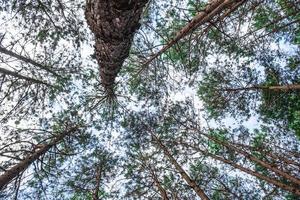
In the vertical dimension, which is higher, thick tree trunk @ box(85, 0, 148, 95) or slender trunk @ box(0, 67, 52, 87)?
slender trunk @ box(0, 67, 52, 87)

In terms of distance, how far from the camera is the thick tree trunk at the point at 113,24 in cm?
432

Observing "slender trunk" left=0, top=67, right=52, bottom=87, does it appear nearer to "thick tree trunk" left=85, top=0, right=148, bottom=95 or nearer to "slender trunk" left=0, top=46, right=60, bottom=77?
"slender trunk" left=0, top=46, right=60, bottom=77

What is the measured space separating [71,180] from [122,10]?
25.4ft

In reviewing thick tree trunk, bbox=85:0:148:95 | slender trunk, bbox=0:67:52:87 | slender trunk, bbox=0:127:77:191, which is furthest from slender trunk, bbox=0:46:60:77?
thick tree trunk, bbox=85:0:148:95

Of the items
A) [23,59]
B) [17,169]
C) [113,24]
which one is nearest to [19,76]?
[23,59]

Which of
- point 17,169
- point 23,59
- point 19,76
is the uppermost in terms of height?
point 23,59

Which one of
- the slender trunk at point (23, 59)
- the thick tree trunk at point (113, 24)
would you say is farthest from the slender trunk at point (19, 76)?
the thick tree trunk at point (113, 24)

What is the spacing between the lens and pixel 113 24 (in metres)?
4.78

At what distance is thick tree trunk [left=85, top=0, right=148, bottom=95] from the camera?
4.32m

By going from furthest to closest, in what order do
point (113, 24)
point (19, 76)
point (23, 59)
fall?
point (19, 76), point (23, 59), point (113, 24)

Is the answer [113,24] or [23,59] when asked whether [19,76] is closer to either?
[23,59]

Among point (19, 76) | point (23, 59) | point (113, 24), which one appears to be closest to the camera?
point (113, 24)

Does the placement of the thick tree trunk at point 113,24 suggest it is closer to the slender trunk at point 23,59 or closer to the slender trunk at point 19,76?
the slender trunk at point 23,59

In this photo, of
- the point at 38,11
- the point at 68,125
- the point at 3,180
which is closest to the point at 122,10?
the point at 38,11
